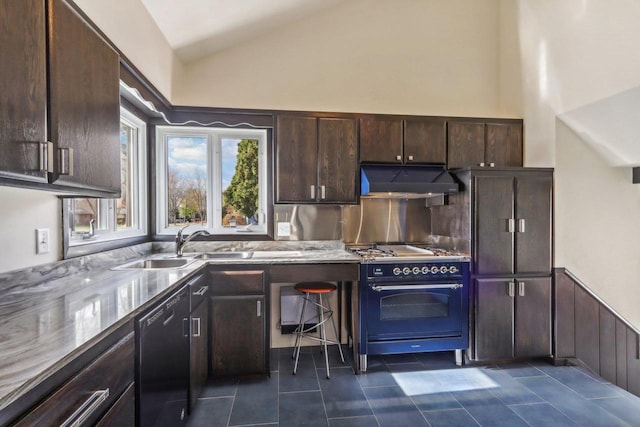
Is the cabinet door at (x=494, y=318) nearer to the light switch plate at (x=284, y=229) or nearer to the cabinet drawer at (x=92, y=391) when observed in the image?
the light switch plate at (x=284, y=229)

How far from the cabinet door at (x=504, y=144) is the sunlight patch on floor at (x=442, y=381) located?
192cm

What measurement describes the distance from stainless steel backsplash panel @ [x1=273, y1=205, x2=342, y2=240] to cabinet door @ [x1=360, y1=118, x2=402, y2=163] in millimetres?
625

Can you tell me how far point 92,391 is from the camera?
950mm

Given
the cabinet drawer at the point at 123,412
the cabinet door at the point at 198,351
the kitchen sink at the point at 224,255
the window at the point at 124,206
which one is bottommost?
the cabinet door at the point at 198,351

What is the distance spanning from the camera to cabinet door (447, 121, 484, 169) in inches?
117

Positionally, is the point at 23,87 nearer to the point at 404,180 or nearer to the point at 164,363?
the point at 164,363

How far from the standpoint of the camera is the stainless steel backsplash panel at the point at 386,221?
10.4 ft

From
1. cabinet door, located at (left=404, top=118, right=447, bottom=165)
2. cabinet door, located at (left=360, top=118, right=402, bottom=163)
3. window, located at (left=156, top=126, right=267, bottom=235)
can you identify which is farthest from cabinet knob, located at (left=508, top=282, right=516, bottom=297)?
window, located at (left=156, top=126, right=267, bottom=235)

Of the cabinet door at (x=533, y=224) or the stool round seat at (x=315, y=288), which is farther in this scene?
the cabinet door at (x=533, y=224)

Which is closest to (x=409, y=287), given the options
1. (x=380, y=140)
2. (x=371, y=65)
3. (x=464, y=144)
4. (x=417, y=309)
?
(x=417, y=309)

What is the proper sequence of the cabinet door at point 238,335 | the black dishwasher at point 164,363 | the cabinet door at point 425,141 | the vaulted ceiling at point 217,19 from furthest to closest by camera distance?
the cabinet door at point 425,141, the cabinet door at point 238,335, the vaulted ceiling at point 217,19, the black dishwasher at point 164,363

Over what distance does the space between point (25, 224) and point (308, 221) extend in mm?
2069

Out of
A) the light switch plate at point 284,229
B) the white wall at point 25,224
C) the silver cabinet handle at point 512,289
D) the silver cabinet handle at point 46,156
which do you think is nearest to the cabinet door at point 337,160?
the light switch plate at point 284,229

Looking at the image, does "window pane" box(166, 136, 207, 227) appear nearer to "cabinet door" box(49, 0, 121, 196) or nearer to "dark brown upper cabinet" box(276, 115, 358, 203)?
"dark brown upper cabinet" box(276, 115, 358, 203)
